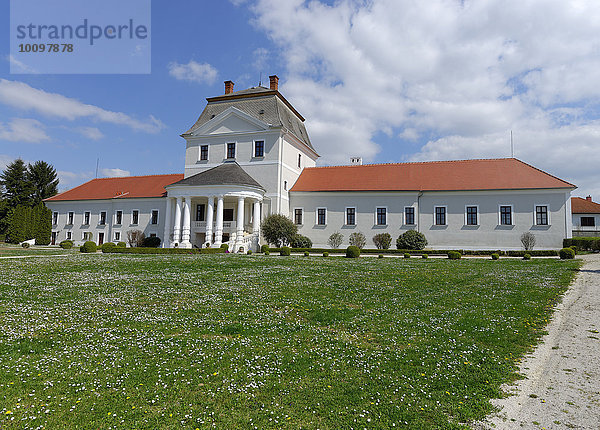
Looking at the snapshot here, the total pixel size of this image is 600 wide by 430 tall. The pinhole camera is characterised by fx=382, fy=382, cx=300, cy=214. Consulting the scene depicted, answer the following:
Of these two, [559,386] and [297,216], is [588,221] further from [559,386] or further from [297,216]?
[559,386]

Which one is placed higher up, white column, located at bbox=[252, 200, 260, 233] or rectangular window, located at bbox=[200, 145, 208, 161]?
A: rectangular window, located at bbox=[200, 145, 208, 161]

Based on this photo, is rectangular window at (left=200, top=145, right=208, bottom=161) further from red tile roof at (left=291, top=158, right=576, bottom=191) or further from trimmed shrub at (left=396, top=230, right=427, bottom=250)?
trimmed shrub at (left=396, top=230, right=427, bottom=250)

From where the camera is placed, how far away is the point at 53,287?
11.1 metres

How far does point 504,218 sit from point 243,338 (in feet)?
106

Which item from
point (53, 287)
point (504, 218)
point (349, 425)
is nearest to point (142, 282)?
point (53, 287)

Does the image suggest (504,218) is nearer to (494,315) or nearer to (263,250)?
(263,250)

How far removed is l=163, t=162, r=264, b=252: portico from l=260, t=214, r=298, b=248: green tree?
168 cm

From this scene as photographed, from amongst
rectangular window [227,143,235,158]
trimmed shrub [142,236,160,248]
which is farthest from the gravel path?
trimmed shrub [142,236,160,248]

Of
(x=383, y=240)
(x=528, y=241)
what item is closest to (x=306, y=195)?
(x=383, y=240)

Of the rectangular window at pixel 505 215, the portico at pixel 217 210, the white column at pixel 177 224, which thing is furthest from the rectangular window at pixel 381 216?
the white column at pixel 177 224

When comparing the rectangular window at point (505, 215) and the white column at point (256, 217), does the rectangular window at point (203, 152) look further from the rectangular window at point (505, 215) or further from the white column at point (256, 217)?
the rectangular window at point (505, 215)

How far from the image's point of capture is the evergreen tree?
6056 centimetres

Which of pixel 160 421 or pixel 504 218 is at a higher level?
pixel 504 218

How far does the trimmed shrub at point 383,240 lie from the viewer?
3299cm
